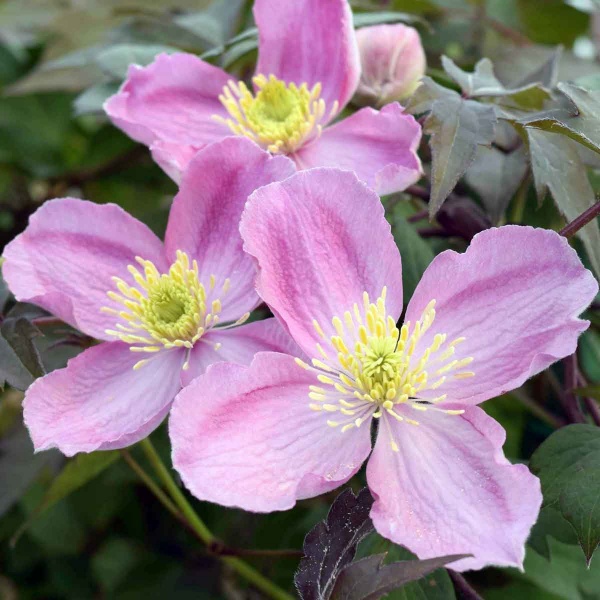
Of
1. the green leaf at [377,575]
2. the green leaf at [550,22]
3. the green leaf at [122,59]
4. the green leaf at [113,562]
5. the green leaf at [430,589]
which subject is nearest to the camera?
the green leaf at [377,575]

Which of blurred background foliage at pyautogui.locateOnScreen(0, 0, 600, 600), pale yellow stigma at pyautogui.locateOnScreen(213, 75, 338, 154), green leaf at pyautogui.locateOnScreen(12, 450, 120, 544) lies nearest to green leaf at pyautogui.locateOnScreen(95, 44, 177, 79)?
blurred background foliage at pyautogui.locateOnScreen(0, 0, 600, 600)

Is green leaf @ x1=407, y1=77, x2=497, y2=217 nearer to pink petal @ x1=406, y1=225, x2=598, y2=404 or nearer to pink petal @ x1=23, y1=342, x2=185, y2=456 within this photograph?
pink petal @ x1=406, y1=225, x2=598, y2=404

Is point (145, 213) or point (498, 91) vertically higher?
point (498, 91)

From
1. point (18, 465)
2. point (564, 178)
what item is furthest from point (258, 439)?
point (18, 465)

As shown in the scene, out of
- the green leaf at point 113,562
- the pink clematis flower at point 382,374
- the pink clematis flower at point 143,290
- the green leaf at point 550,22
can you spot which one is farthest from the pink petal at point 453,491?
the green leaf at point 550,22

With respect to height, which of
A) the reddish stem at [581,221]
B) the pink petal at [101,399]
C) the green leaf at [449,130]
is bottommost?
the pink petal at [101,399]

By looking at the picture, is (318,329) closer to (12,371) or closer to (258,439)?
(258,439)

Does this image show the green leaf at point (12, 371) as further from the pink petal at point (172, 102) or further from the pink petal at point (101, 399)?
the pink petal at point (172, 102)
